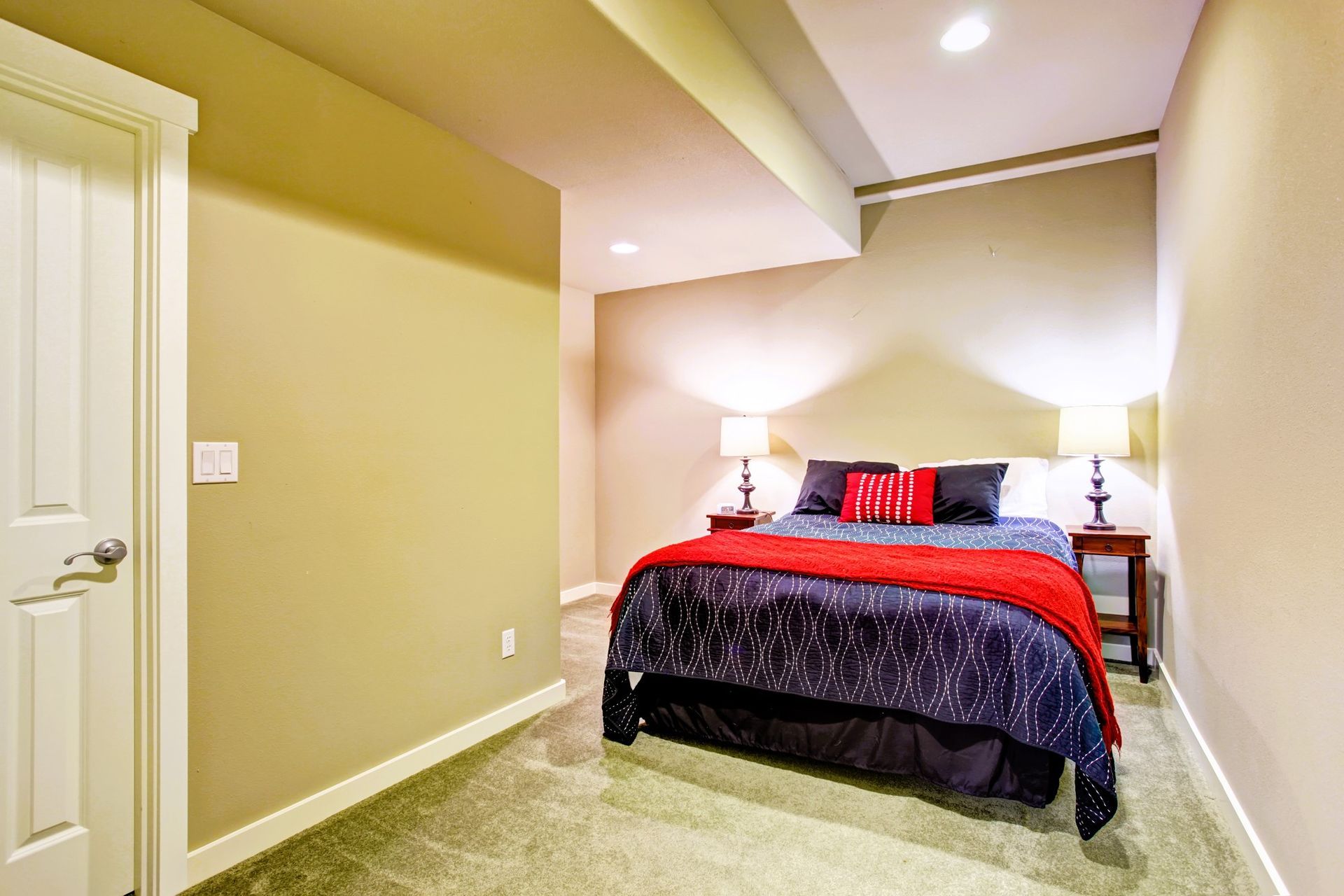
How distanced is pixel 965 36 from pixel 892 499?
2049mm

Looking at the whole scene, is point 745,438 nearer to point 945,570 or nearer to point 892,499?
point 892,499

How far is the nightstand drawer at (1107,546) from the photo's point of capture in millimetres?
3256

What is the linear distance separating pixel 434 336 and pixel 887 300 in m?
2.81

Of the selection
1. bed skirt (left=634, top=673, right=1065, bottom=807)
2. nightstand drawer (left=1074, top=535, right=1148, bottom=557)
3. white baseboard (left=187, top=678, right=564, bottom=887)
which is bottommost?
white baseboard (left=187, top=678, right=564, bottom=887)

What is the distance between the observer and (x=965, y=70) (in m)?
2.89

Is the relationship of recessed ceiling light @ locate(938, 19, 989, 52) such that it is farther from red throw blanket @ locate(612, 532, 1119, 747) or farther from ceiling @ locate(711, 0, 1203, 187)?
red throw blanket @ locate(612, 532, 1119, 747)

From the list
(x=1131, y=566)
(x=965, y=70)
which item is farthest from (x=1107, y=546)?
(x=965, y=70)

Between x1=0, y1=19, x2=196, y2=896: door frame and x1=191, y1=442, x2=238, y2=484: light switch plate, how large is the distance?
0.20 feet

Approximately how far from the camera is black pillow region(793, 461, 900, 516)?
3.84 m

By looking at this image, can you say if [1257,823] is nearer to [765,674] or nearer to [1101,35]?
[765,674]

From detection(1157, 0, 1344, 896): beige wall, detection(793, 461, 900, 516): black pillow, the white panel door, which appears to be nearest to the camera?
detection(1157, 0, 1344, 896): beige wall

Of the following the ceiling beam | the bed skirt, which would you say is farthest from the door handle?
the ceiling beam

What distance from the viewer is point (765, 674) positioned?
2355 millimetres

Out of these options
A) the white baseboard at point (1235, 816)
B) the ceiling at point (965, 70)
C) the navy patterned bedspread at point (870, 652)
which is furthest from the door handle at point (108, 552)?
the white baseboard at point (1235, 816)
